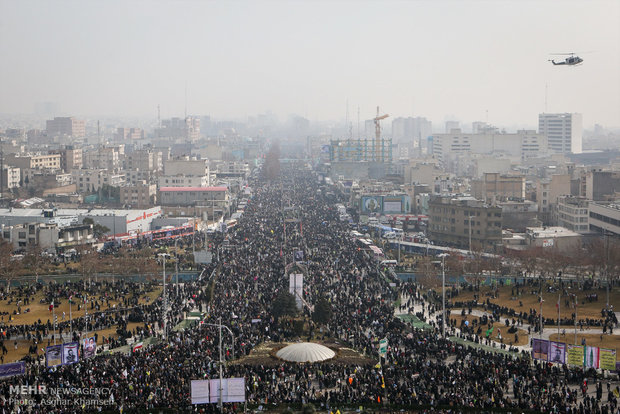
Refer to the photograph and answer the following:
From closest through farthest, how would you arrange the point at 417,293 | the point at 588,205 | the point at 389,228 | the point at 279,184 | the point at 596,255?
the point at 417,293, the point at 596,255, the point at 588,205, the point at 389,228, the point at 279,184

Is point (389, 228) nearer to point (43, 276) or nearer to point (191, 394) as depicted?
point (43, 276)

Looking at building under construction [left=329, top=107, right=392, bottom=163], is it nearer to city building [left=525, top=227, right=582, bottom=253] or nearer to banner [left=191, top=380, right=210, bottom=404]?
city building [left=525, top=227, right=582, bottom=253]

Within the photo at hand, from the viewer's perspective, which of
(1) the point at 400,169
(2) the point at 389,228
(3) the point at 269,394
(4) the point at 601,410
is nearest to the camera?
(4) the point at 601,410

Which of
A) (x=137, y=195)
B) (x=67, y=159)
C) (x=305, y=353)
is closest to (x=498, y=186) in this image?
(x=137, y=195)

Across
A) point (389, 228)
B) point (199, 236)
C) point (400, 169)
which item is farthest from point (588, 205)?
point (400, 169)

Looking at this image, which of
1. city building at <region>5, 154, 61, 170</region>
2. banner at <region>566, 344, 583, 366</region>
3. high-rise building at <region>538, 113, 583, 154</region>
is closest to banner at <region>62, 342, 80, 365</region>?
banner at <region>566, 344, 583, 366</region>

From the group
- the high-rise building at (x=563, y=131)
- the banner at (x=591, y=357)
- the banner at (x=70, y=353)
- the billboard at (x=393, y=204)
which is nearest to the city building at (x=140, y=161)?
the billboard at (x=393, y=204)

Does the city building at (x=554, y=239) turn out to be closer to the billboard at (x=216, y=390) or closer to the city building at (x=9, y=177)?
the billboard at (x=216, y=390)
